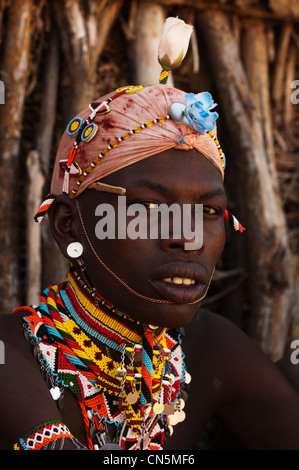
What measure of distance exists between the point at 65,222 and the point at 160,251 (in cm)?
39

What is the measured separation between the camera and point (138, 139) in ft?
6.08

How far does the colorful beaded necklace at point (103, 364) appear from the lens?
6.29ft

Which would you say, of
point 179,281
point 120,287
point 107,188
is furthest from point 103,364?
point 107,188

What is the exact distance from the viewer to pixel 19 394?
172 cm

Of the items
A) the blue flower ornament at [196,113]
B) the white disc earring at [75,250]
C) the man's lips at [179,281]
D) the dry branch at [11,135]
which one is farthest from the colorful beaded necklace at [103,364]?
the dry branch at [11,135]

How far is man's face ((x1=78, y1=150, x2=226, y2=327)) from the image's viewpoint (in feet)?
5.83

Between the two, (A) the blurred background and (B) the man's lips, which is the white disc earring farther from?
(A) the blurred background

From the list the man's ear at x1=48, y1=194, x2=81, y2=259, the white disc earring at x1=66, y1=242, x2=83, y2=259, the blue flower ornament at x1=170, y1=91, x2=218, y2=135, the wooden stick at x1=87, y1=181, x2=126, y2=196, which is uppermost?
the blue flower ornament at x1=170, y1=91, x2=218, y2=135

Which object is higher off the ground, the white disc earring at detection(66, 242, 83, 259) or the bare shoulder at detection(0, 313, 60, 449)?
the white disc earring at detection(66, 242, 83, 259)

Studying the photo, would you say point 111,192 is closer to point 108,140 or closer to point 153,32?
point 108,140

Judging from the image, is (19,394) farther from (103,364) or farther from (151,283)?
(151,283)

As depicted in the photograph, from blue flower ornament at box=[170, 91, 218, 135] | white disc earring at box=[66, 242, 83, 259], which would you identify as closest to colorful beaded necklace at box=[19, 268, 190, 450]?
white disc earring at box=[66, 242, 83, 259]

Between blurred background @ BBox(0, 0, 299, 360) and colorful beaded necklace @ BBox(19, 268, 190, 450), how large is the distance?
1039 millimetres

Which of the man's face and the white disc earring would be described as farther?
the white disc earring
